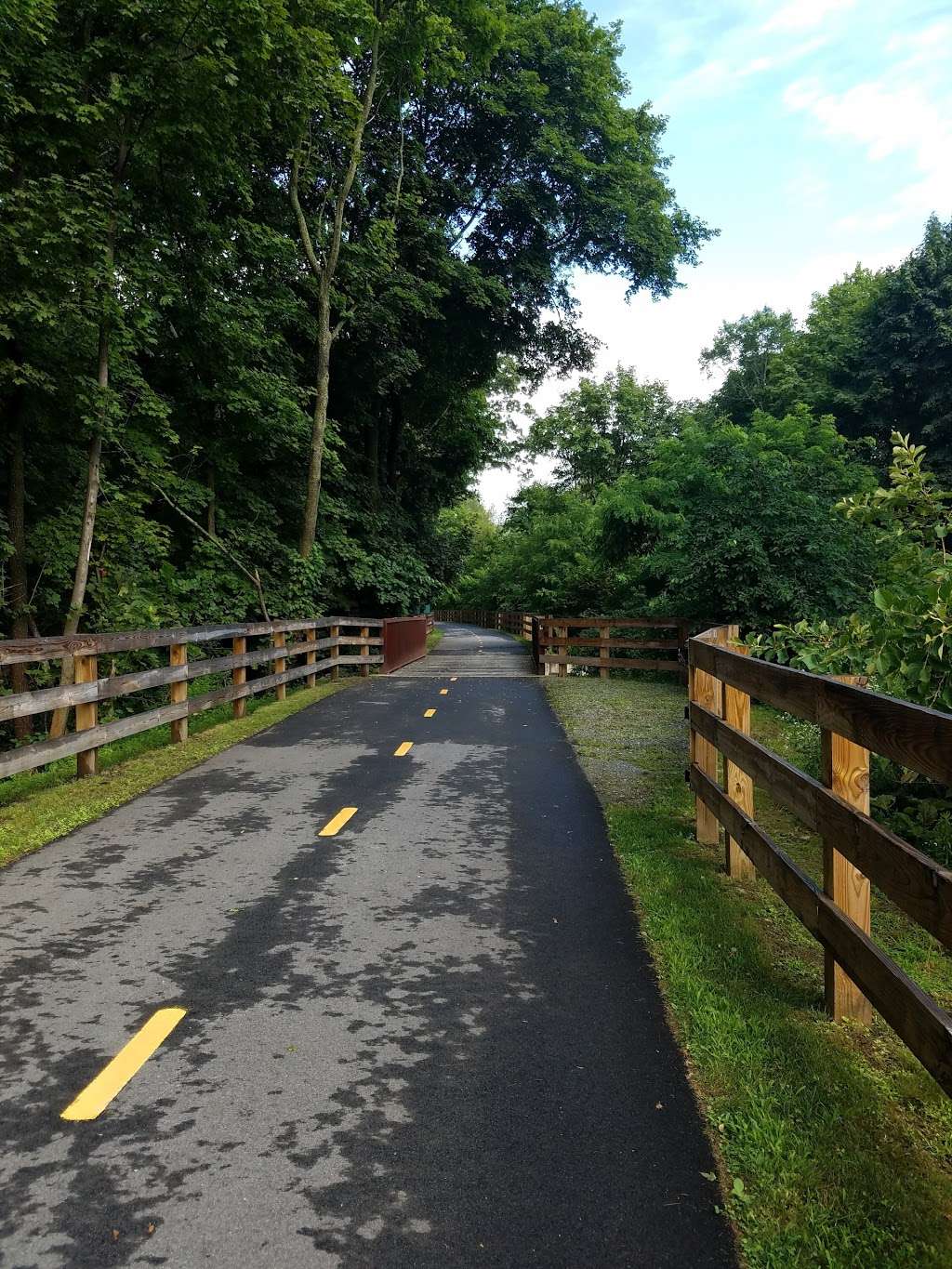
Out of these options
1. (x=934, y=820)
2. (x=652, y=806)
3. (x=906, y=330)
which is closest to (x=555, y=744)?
(x=652, y=806)

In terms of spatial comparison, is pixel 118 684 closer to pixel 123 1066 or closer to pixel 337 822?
pixel 337 822

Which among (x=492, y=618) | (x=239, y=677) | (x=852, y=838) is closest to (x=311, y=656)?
(x=239, y=677)

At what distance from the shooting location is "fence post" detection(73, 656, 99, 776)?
Result: 7148 millimetres

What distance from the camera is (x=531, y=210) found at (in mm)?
23906

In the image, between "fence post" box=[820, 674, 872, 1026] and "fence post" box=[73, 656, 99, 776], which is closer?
"fence post" box=[820, 674, 872, 1026]

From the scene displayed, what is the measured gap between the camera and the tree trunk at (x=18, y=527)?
13117 millimetres

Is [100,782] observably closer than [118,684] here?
Yes

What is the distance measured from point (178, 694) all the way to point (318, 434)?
11.2 metres

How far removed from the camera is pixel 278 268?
1766cm

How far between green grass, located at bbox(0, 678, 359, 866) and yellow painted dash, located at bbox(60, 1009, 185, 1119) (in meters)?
A: 2.55

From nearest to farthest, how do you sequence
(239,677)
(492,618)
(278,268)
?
1. (239,677)
2. (278,268)
3. (492,618)

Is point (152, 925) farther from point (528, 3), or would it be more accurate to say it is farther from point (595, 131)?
point (528, 3)

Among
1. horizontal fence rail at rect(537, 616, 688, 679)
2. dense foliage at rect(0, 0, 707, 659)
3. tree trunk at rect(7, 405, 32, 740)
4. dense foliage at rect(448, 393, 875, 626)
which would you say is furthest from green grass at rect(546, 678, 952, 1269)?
horizontal fence rail at rect(537, 616, 688, 679)

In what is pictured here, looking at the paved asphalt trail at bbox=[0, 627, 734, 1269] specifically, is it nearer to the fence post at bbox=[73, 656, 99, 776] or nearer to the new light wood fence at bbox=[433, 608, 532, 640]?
the fence post at bbox=[73, 656, 99, 776]
